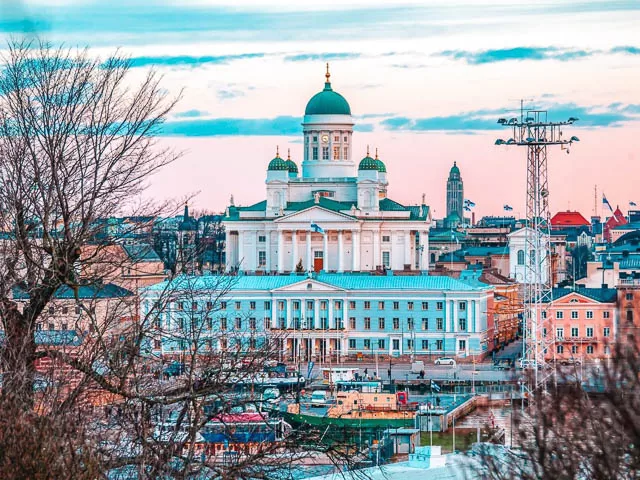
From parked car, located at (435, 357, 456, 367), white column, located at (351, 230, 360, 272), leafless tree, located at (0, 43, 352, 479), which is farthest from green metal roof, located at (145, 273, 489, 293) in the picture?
leafless tree, located at (0, 43, 352, 479)

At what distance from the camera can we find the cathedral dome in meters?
88.6

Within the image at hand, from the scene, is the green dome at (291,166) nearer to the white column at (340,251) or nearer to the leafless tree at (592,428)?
the white column at (340,251)

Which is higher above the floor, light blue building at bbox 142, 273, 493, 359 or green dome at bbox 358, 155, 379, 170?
green dome at bbox 358, 155, 379, 170

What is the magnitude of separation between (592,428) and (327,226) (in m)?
72.4

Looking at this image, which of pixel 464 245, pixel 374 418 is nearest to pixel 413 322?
pixel 374 418

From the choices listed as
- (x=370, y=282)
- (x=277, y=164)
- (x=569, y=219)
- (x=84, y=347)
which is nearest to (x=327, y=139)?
(x=277, y=164)

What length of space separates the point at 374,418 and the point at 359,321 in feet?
64.2

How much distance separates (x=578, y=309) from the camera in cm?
6116

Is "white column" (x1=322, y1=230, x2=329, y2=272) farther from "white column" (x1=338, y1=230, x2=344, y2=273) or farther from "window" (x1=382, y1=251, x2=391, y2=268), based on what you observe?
"window" (x1=382, y1=251, x2=391, y2=268)

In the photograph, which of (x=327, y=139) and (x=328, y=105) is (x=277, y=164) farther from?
(x=328, y=105)

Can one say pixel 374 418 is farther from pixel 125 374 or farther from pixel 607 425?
pixel 607 425

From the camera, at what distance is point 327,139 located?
88.5m

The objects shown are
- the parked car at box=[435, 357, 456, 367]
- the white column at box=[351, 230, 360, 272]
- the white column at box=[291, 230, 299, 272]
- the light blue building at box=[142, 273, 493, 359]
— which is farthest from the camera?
the white column at box=[291, 230, 299, 272]

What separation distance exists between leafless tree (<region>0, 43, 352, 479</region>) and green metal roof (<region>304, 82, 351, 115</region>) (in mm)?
73711
